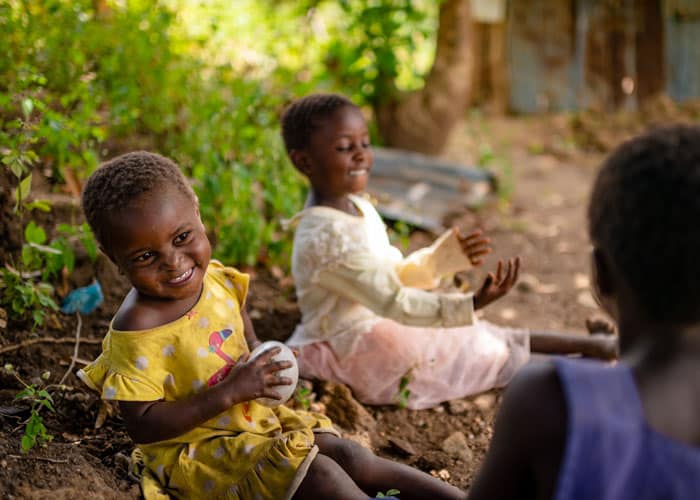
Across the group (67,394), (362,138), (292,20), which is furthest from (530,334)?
(292,20)

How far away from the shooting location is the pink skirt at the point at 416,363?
3133 millimetres

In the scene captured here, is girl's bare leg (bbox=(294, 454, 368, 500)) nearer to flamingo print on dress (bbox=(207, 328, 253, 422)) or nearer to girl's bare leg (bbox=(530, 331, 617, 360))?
flamingo print on dress (bbox=(207, 328, 253, 422))

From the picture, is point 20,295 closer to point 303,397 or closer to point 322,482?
point 303,397

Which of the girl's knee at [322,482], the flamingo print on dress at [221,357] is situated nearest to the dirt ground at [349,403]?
the flamingo print on dress at [221,357]

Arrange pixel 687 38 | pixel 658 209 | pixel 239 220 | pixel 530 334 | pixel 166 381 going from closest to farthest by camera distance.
Result: pixel 658 209
pixel 166 381
pixel 530 334
pixel 239 220
pixel 687 38

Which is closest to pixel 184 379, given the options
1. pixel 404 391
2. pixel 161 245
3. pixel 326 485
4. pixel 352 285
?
pixel 161 245

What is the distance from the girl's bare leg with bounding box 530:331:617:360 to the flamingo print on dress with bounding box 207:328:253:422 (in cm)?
146

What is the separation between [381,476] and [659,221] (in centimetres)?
127

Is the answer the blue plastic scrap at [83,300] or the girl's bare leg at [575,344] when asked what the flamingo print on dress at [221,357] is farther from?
the girl's bare leg at [575,344]

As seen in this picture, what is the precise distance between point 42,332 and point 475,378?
1758 millimetres

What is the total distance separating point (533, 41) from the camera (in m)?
8.11

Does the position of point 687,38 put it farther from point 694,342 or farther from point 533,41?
point 694,342

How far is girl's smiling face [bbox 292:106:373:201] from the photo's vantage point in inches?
121

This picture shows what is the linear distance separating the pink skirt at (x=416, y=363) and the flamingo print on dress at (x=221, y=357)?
0.80m
